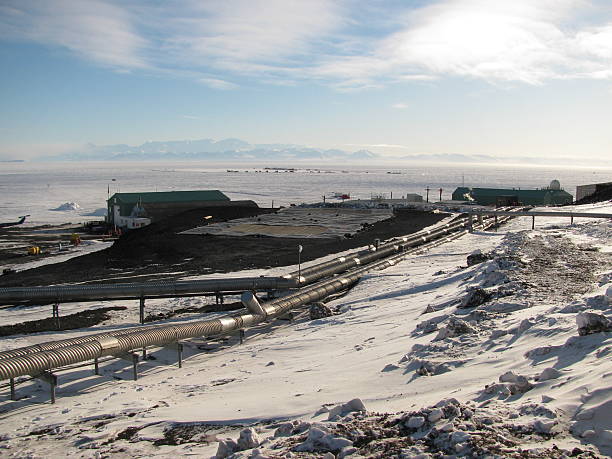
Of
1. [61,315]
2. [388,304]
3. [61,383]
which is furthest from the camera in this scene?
[61,315]

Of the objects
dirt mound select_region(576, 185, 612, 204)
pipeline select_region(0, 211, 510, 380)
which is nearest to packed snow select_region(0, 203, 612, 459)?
pipeline select_region(0, 211, 510, 380)

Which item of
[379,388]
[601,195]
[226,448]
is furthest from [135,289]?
[601,195]

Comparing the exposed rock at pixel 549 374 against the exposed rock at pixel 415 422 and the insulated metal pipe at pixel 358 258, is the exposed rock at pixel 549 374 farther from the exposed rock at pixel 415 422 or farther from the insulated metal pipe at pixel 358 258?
the insulated metal pipe at pixel 358 258

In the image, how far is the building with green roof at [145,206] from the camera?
64188 mm

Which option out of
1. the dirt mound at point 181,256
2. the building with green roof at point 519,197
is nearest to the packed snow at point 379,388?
the dirt mound at point 181,256

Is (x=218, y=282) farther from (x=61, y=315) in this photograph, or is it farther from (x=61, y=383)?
(x=61, y=383)

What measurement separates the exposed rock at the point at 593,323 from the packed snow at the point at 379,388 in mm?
18

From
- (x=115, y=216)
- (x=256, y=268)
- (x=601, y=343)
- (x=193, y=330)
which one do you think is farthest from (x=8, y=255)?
(x=601, y=343)

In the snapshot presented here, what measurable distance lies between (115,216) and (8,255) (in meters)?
20.2

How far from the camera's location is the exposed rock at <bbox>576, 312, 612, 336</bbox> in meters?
9.77

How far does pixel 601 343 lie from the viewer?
9.42 metres

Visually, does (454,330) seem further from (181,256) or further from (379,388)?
(181,256)

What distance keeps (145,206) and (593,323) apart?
61247 mm

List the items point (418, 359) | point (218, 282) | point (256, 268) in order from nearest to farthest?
point (418, 359) → point (218, 282) → point (256, 268)
